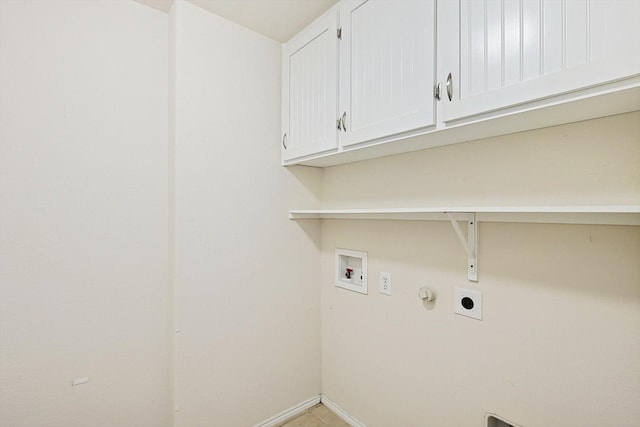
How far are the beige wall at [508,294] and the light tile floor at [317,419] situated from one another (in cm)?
14

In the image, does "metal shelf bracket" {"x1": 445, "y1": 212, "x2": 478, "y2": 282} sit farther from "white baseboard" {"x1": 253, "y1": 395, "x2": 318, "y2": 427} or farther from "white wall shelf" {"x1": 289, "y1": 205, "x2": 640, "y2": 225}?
"white baseboard" {"x1": 253, "y1": 395, "x2": 318, "y2": 427}

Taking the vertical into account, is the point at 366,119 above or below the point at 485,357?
above

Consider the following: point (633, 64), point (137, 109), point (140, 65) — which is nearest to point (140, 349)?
point (137, 109)

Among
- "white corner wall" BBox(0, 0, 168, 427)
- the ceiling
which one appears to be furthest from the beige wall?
"white corner wall" BBox(0, 0, 168, 427)

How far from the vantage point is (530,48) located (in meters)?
0.85

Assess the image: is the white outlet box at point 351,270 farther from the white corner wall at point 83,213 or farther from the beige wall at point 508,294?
the white corner wall at point 83,213

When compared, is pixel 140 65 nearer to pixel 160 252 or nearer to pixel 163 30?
pixel 163 30

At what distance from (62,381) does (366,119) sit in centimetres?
186

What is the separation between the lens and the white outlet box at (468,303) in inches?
49.7

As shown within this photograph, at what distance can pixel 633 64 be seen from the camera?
698 mm

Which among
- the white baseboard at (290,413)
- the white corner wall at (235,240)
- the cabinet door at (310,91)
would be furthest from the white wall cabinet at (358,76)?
the white baseboard at (290,413)

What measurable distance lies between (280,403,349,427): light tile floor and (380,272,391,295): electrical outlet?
918mm

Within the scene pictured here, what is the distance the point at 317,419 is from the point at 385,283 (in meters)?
1.03

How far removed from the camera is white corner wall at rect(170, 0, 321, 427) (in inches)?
60.2
